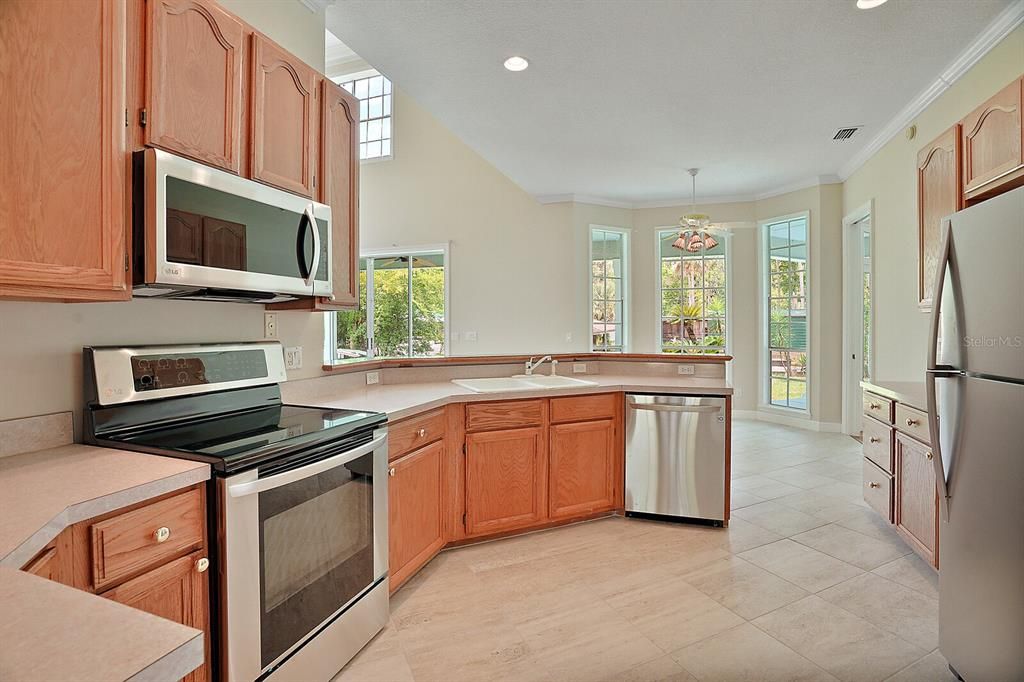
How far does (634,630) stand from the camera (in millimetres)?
2174

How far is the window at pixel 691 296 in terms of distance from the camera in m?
6.88

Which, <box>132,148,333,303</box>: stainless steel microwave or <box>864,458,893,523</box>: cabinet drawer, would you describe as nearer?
<box>132,148,333,303</box>: stainless steel microwave

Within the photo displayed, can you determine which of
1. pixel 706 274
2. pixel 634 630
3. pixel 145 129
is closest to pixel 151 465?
pixel 145 129

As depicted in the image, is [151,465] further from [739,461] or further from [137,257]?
[739,461]

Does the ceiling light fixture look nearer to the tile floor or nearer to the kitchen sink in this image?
the kitchen sink

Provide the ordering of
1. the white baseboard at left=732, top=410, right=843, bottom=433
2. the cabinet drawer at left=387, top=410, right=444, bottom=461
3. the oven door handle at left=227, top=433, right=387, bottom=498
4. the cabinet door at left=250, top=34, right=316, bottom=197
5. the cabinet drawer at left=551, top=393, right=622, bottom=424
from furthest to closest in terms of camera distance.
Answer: the white baseboard at left=732, top=410, right=843, bottom=433 → the cabinet drawer at left=551, top=393, right=622, bottom=424 → the cabinet drawer at left=387, top=410, right=444, bottom=461 → the cabinet door at left=250, top=34, right=316, bottom=197 → the oven door handle at left=227, top=433, right=387, bottom=498

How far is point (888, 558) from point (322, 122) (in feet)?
11.3

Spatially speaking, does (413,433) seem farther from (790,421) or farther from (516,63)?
(790,421)

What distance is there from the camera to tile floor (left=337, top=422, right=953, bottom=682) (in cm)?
194

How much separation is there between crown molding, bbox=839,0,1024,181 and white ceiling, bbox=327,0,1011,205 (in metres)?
0.05

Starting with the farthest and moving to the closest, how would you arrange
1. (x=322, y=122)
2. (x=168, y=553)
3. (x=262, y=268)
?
(x=322, y=122) → (x=262, y=268) → (x=168, y=553)

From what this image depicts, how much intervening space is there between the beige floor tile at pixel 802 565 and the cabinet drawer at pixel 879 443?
0.62 metres

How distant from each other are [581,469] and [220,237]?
2.25 m

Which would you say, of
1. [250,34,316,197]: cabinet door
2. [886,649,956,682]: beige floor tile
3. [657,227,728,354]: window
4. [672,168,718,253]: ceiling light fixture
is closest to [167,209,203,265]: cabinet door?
[250,34,316,197]: cabinet door
